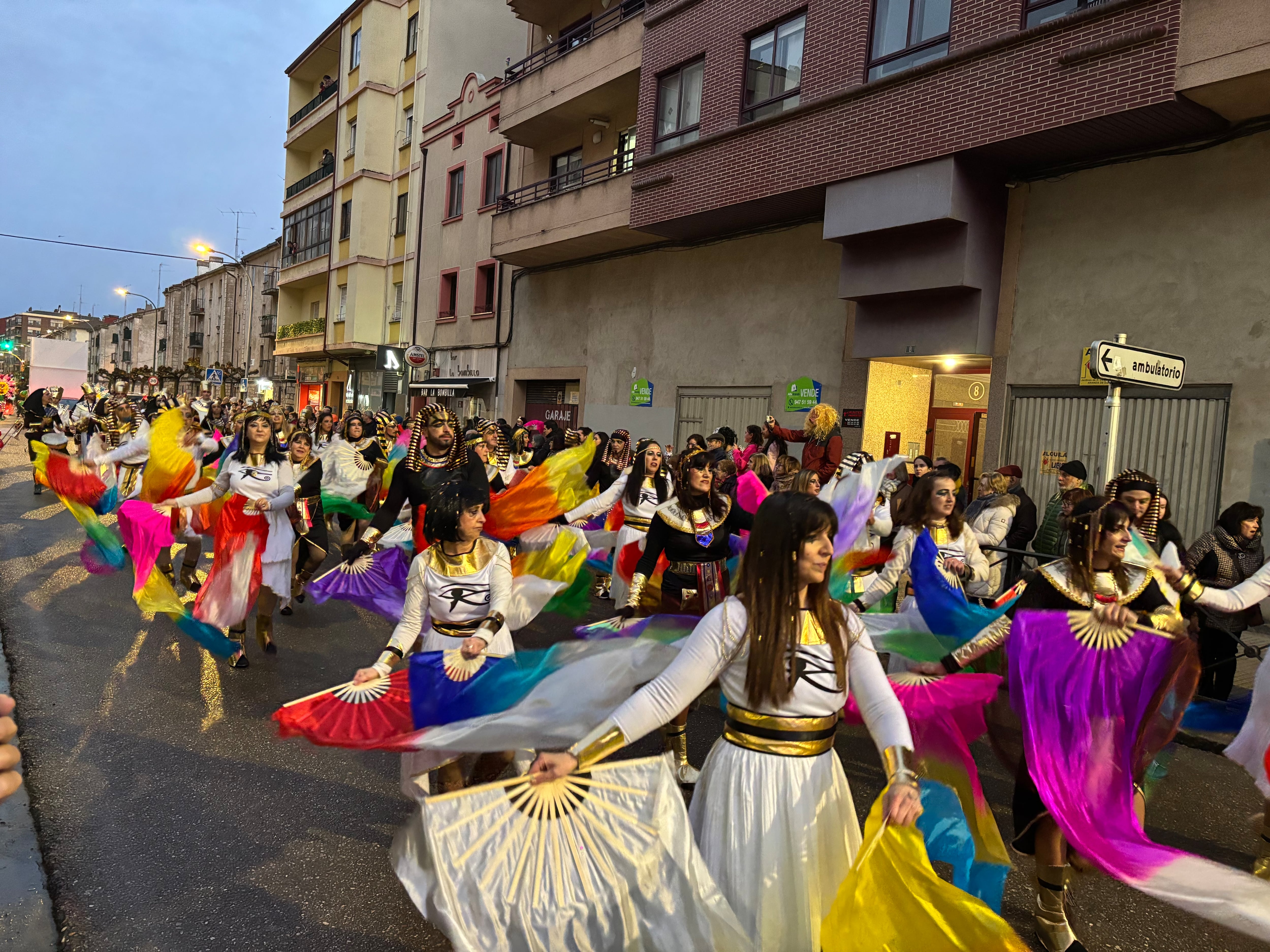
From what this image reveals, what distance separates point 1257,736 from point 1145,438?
8290 millimetres

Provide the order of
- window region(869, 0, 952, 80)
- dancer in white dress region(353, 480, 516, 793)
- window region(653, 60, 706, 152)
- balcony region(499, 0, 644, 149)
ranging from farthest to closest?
1. balcony region(499, 0, 644, 149)
2. window region(653, 60, 706, 152)
3. window region(869, 0, 952, 80)
4. dancer in white dress region(353, 480, 516, 793)

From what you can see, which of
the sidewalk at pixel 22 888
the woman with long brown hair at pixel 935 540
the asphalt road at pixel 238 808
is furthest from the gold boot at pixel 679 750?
Answer: the sidewalk at pixel 22 888

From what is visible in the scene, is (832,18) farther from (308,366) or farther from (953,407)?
(308,366)

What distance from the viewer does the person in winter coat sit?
6.74 meters

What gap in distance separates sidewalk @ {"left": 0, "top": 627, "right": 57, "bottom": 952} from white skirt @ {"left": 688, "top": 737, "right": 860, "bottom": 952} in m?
2.66

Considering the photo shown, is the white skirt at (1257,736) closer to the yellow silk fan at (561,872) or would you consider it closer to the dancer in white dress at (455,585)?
the yellow silk fan at (561,872)

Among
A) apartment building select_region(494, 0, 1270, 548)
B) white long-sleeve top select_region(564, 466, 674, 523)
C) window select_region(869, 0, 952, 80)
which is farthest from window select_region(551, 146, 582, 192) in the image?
white long-sleeve top select_region(564, 466, 674, 523)

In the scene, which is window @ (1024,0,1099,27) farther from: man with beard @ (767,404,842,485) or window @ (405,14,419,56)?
window @ (405,14,419,56)

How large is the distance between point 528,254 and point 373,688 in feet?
65.5

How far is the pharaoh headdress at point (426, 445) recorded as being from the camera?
24.6 feet

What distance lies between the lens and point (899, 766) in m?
Answer: 2.69

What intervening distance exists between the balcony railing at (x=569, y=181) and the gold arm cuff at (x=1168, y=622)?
15808 mm

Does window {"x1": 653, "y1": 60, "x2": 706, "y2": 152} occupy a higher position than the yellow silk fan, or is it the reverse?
window {"x1": 653, "y1": 60, "x2": 706, "y2": 152}

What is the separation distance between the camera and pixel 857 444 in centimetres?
1516
